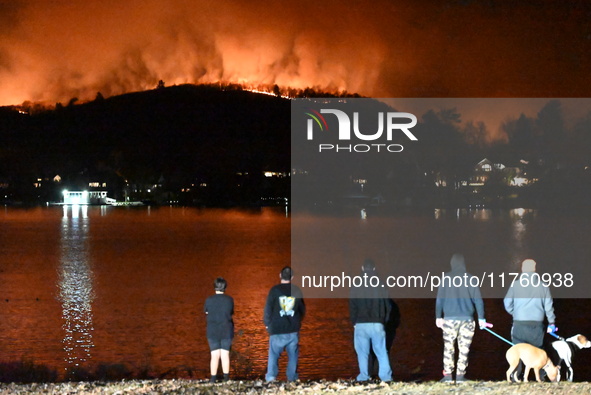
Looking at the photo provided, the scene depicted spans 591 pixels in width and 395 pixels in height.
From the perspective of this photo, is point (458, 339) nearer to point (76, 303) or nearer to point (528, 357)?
point (528, 357)

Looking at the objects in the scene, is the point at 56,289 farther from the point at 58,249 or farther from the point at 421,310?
the point at 58,249

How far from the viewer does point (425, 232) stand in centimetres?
7825

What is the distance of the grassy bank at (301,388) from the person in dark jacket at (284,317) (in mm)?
1063

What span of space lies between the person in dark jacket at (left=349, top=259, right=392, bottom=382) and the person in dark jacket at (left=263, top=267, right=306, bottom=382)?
32.1 inches

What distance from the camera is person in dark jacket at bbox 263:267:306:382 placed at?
35.2 ft

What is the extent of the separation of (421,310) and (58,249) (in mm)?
36477

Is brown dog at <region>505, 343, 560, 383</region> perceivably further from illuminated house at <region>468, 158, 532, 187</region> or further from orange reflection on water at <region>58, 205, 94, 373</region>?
illuminated house at <region>468, 158, 532, 187</region>

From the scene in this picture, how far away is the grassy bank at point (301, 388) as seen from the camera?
30.0 feet

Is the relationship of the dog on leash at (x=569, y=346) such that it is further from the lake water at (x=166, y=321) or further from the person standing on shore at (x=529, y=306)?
the lake water at (x=166, y=321)

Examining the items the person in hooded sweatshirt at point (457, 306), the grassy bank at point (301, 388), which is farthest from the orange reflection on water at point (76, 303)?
the person in hooded sweatshirt at point (457, 306)

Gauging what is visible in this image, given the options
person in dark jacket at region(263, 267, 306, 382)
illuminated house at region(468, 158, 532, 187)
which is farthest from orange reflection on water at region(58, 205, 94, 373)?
illuminated house at region(468, 158, 532, 187)

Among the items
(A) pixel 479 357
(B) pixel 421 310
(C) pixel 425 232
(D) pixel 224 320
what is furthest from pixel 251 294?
(C) pixel 425 232

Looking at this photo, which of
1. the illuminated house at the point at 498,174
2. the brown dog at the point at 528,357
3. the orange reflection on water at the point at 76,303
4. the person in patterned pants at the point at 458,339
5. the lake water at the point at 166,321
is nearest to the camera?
the brown dog at the point at 528,357

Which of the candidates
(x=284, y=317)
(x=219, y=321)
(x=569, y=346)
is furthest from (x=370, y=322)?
(x=569, y=346)
